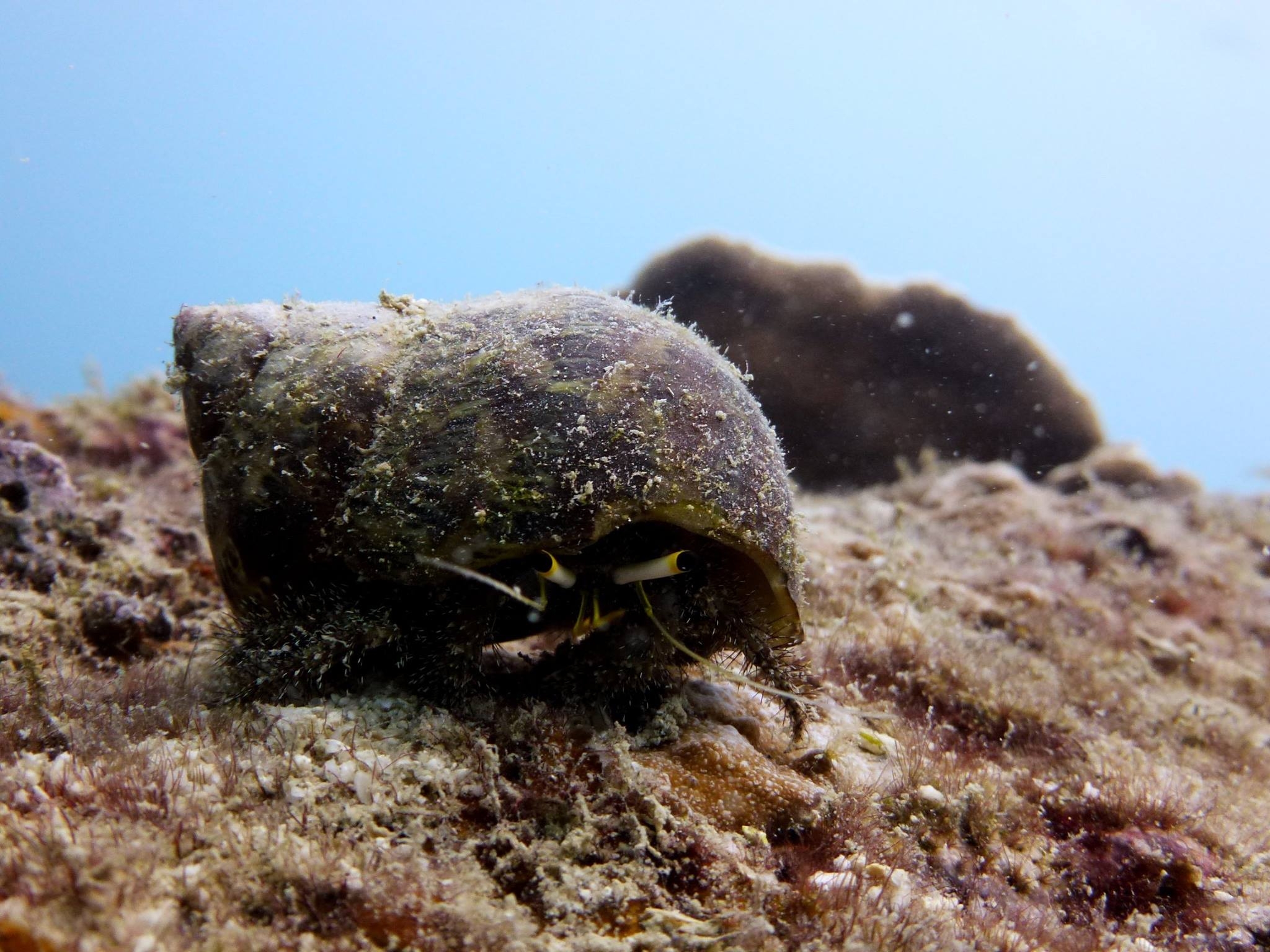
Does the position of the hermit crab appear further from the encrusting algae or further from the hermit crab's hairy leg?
the encrusting algae

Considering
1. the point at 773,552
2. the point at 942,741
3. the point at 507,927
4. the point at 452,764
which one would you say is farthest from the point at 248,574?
the point at 942,741

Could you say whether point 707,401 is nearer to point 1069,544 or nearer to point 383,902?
point 383,902

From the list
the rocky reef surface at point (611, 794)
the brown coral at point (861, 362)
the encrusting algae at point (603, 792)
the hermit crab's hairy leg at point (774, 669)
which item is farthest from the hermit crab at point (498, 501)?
the brown coral at point (861, 362)

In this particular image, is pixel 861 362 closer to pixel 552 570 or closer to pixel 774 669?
pixel 774 669

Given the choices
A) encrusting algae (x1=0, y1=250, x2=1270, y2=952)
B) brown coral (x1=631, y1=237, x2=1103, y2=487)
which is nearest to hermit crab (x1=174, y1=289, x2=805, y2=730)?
encrusting algae (x1=0, y1=250, x2=1270, y2=952)

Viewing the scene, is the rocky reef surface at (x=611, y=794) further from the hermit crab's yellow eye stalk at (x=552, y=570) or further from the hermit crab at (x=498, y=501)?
the hermit crab's yellow eye stalk at (x=552, y=570)

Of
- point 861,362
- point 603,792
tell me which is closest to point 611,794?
point 603,792
